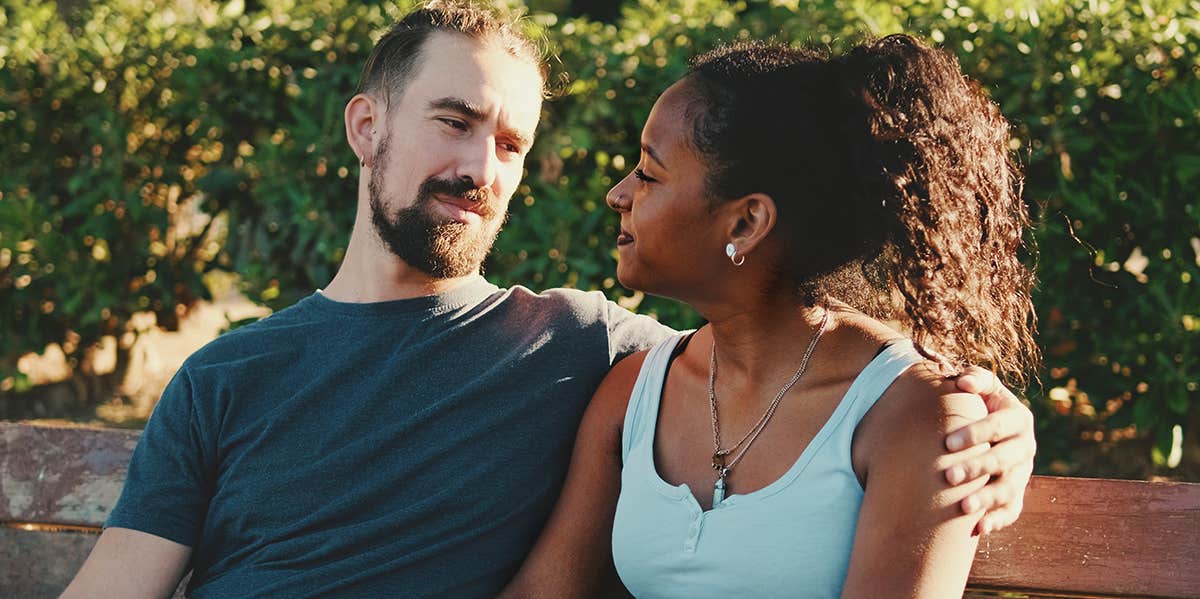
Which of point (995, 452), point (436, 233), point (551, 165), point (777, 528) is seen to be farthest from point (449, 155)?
point (551, 165)

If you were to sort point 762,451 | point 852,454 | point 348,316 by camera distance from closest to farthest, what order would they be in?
point 852,454, point 762,451, point 348,316

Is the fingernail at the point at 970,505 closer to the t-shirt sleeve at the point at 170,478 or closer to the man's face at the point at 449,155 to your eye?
the man's face at the point at 449,155

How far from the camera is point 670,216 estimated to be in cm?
237

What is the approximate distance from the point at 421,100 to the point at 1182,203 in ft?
8.35

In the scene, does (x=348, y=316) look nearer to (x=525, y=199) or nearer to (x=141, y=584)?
(x=141, y=584)

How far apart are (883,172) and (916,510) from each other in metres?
0.62

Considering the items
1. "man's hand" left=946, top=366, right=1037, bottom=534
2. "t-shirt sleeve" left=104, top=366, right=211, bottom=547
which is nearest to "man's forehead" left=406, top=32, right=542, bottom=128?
"t-shirt sleeve" left=104, top=366, right=211, bottom=547

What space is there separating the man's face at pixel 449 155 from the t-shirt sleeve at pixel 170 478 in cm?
61

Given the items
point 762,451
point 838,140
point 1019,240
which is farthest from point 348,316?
point 1019,240

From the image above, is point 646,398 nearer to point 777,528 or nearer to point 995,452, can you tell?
point 777,528

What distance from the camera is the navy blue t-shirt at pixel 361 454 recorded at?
8.46 ft

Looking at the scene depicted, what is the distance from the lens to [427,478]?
8.55ft

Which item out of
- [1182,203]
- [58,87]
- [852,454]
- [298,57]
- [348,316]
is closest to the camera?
[852,454]

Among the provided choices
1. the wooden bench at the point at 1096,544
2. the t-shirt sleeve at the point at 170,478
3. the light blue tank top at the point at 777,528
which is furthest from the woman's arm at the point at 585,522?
the wooden bench at the point at 1096,544
